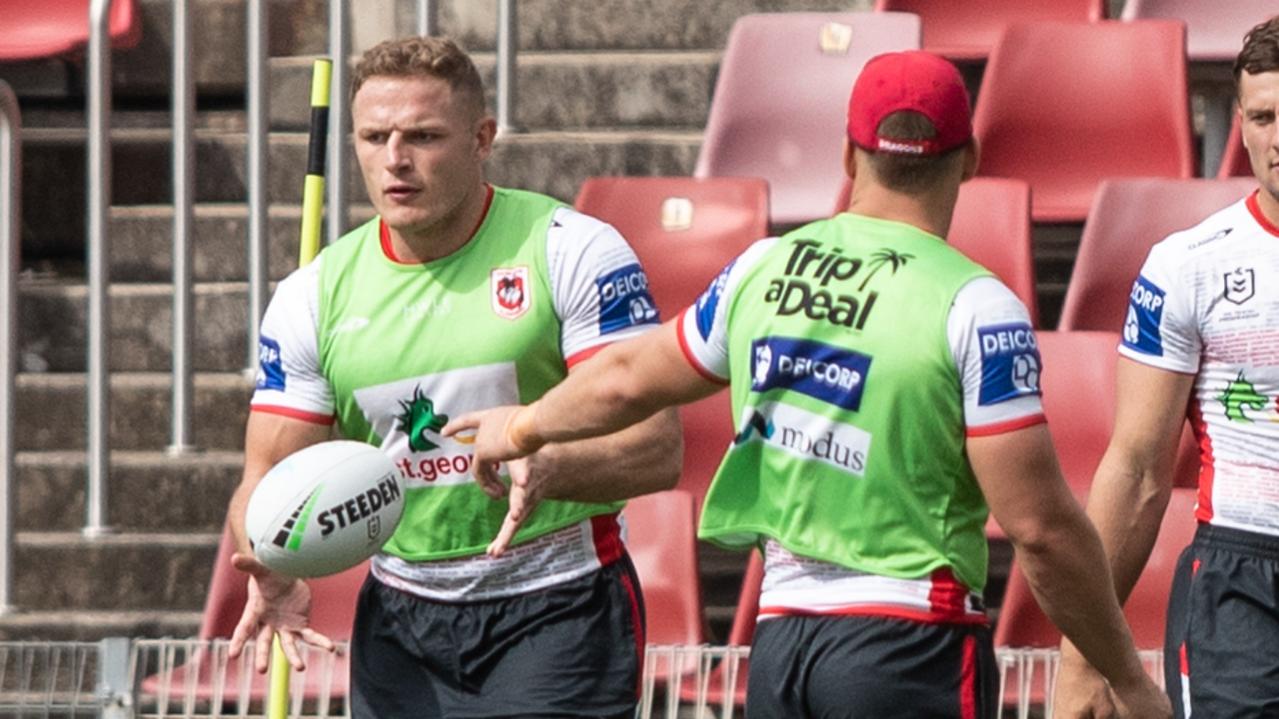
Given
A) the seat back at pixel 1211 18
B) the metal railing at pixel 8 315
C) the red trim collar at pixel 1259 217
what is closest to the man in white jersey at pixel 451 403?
the red trim collar at pixel 1259 217

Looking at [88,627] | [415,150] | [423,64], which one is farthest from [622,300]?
[88,627]

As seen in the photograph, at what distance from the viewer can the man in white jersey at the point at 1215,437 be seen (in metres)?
4.25

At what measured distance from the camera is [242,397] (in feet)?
23.4

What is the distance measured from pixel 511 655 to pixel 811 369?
3.23 ft

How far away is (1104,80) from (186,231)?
9.91 feet

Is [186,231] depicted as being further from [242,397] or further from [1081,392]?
[1081,392]

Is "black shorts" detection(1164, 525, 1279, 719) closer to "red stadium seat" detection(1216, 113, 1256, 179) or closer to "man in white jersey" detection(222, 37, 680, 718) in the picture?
"man in white jersey" detection(222, 37, 680, 718)

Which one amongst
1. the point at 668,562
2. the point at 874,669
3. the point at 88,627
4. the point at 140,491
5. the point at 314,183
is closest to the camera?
the point at 874,669

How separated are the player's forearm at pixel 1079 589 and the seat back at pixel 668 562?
2.42m

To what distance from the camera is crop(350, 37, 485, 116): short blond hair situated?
4.40 meters

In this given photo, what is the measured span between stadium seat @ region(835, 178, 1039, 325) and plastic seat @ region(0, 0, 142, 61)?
3.05 metres

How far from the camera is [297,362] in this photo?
14.4 ft

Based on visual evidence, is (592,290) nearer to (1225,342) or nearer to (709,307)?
(709,307)

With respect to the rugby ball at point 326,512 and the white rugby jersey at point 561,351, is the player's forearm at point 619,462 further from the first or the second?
the rugby ball at point 326,512
